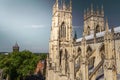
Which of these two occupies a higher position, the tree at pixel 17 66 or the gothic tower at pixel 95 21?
the gothic tower at pixel 95 21

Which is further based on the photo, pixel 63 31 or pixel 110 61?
pixel 63 31

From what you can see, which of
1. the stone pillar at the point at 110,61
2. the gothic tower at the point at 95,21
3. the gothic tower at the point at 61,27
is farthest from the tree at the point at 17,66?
the stone pillar at the point at 110,61

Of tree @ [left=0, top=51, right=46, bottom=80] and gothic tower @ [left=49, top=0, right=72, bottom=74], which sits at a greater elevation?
gothic tower @ [left=49, top=0, right=72, bottom=74]

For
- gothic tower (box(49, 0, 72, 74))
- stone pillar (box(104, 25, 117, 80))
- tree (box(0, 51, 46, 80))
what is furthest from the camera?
tree (box(0, 51, 46, 80))

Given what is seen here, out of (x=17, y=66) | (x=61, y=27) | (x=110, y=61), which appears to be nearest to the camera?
(x=110, y=61)

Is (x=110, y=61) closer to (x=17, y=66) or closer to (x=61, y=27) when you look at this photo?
(x=61, y=27)

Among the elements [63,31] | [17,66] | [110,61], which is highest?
[63,31]

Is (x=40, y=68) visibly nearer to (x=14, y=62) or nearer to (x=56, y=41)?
(x=14, y=62)

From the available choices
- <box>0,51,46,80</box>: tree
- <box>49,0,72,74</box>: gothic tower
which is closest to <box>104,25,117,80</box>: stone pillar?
<box>49,0,72,74</box>: gothic tower

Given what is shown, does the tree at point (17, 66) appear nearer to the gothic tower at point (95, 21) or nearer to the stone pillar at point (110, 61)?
the gothic tower at point (95, 21)

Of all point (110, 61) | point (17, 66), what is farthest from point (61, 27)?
point (110, 61)

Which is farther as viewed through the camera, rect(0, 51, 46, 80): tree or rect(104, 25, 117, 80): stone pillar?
rect(0, 51, 46, 80): tree

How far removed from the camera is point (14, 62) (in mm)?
56344

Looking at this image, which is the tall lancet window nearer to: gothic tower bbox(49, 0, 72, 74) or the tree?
gothic tower bbox(49, 0, 72, 74)
